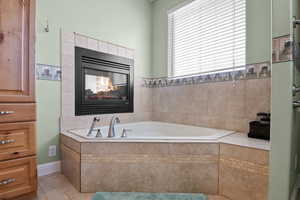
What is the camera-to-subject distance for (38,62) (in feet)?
6.42

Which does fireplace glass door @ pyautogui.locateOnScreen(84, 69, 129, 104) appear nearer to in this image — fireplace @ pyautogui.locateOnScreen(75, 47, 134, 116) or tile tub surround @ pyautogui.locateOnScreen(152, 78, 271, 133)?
fireplace @ pyautogui.locateOnScreen(75, 47, 134, 116)

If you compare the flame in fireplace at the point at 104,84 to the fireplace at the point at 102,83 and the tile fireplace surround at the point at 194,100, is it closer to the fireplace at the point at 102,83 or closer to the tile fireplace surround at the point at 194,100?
the fireplace at the point at 102,83

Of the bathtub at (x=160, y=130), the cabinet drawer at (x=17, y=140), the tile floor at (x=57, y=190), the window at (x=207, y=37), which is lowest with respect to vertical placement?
the tile floor at (x=57, y=190)

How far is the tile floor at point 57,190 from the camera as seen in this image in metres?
1.51

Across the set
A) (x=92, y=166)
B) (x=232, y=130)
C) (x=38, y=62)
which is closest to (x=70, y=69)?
(x=38, y=62)

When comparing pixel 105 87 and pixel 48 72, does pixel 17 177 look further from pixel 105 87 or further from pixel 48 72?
pixel 105 87

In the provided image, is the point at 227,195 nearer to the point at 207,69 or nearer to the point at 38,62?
the point at 207,69

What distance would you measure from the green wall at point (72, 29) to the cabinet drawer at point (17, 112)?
717mm

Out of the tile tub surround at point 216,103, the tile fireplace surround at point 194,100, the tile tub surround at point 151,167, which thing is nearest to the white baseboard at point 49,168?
the tile fireplace surround at point 194,100

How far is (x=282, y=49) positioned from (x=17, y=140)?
1829 mm

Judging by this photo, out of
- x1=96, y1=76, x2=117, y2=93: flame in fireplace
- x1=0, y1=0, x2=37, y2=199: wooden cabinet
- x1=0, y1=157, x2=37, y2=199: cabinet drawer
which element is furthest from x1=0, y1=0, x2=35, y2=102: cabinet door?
x1=96, y1=76, x2=117, y2=93: flame in fireplace

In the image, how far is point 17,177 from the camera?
1.27 m

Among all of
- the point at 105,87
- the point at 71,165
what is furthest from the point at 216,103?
the point at 71,165

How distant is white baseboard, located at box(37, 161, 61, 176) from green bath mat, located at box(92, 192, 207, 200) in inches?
32.3
